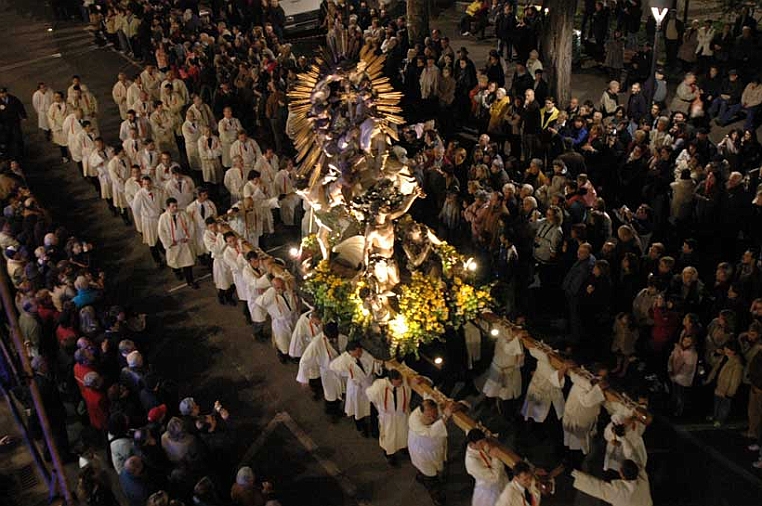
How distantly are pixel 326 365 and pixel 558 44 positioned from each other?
9715mm

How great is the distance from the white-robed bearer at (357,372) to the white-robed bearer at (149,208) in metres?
5.21

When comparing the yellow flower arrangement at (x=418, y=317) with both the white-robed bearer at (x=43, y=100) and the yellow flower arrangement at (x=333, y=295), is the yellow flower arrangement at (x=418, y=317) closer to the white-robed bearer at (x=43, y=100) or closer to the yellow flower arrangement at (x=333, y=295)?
the yellow flower arrangement at (x=333, y=295)

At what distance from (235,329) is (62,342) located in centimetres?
272

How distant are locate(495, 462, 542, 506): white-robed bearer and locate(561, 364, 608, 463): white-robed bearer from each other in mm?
1389

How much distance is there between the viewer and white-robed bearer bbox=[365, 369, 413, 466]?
10055mm

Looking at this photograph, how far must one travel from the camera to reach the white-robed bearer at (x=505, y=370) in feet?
33.8

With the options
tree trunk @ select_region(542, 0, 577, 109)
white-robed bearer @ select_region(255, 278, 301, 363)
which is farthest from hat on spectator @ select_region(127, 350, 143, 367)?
tree trunk @ select_region(542, 0, 577, 109)

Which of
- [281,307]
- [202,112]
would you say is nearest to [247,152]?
[202,112]

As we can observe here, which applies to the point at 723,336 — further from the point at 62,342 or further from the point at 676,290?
the point at 62,342

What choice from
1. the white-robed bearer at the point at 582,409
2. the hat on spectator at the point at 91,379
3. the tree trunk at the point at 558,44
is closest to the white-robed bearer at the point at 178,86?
the tree trunk at the point at 558,44

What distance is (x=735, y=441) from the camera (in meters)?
10.5

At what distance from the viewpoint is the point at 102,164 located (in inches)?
622

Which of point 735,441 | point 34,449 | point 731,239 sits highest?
point 34,449

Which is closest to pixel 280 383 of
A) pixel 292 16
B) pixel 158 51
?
pixel 158 51
